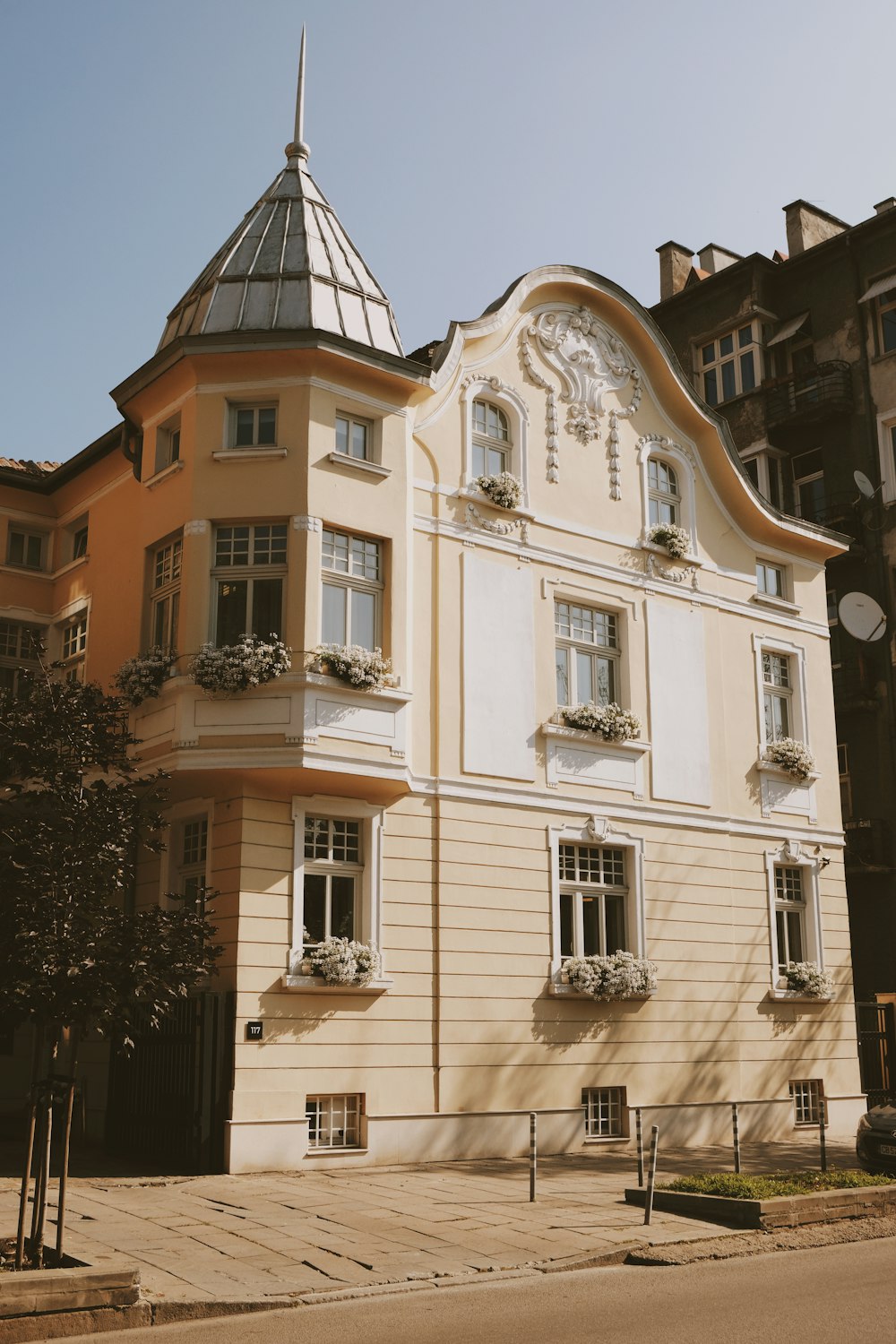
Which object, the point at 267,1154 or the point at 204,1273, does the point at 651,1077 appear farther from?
the point at 204,1273

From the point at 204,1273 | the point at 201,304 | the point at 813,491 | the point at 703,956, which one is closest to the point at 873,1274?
the point at 204,1273

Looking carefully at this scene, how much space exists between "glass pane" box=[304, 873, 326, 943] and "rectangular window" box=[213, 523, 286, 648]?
357cm

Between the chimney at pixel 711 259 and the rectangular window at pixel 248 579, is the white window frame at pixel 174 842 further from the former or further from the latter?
the chimney at pixel 711 259

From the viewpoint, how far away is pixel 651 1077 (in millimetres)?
22438

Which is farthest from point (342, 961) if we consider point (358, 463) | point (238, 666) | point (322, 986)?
point (358, 463)

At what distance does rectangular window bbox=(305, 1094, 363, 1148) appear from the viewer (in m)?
18.6

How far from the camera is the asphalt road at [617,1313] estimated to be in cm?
945

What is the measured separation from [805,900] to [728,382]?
17.8 meters

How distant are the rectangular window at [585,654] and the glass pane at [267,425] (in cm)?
590

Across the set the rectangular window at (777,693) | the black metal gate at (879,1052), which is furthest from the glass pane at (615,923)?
the black metal gate at (879,1052)

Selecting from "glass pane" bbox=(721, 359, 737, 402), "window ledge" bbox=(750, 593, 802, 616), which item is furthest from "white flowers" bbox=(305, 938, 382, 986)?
"glass pane" bbox=(721, 359, 737, 402)

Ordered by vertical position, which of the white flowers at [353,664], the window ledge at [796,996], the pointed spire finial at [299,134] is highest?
the pointed spire finial at [299,134]

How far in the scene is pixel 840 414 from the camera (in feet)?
117

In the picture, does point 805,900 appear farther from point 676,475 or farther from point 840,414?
point 840,414
